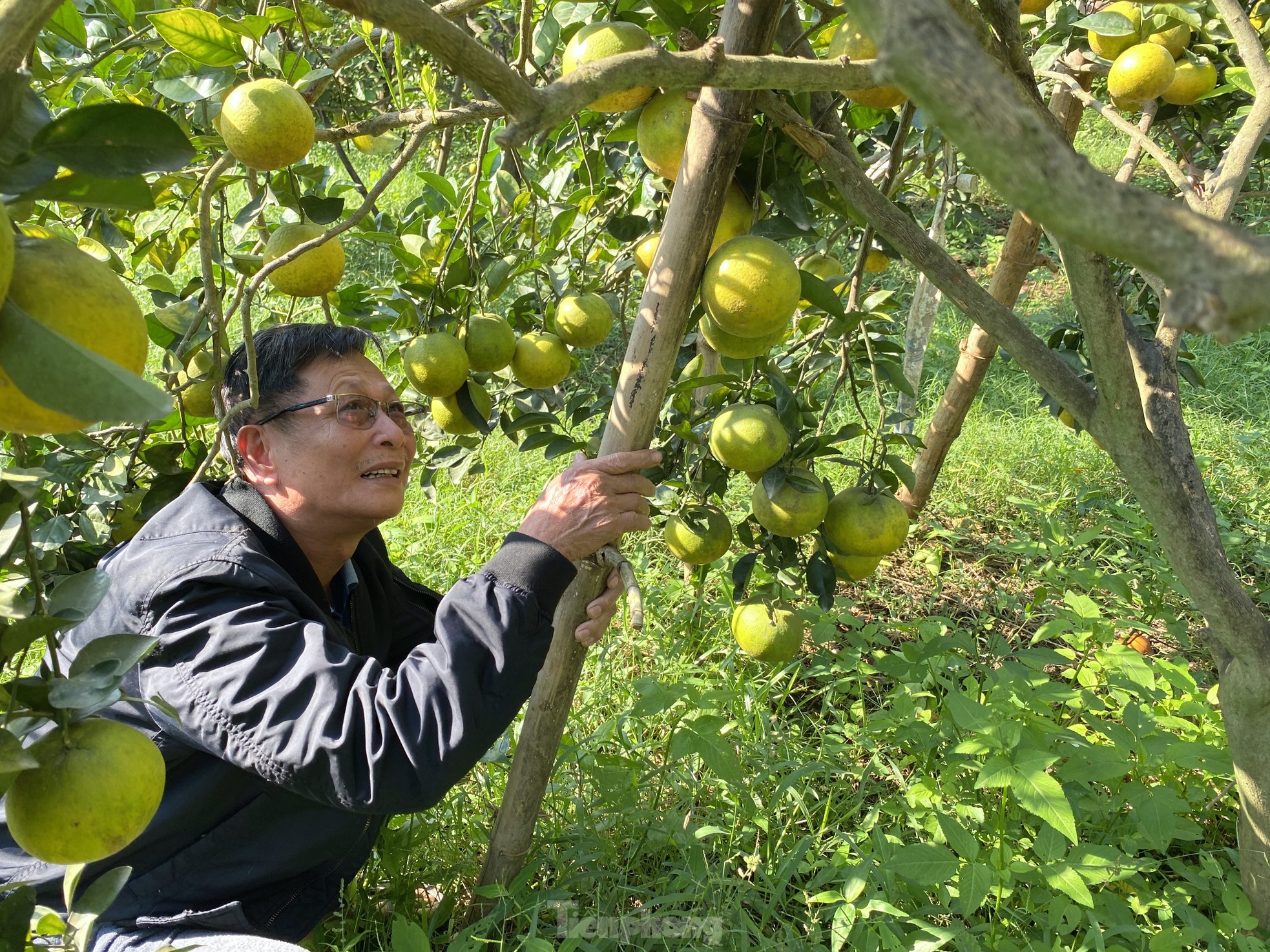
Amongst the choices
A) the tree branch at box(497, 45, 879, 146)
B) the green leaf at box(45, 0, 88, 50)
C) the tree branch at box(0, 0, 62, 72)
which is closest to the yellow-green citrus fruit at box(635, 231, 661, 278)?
the tree branch at box(497, 45, 879, 146)

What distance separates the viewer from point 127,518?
2.07 metres

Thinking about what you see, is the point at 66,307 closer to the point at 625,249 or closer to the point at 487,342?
the point at 487,342

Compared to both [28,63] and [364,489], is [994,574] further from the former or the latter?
[28,63]

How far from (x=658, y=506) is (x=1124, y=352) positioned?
1.03 metres

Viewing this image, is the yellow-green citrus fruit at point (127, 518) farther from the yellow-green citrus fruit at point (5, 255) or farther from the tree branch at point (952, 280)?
the yellow-green citrus fruit at point (5, 255)

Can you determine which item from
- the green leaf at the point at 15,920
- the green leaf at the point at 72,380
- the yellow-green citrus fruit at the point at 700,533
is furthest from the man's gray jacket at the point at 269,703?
the green leaf at the point at 72,380

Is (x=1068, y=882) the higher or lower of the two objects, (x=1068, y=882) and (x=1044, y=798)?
the lower

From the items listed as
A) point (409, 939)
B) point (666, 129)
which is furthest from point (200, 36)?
point (409, 939)

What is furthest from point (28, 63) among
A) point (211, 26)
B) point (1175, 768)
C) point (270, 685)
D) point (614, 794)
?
point (1175, 768)

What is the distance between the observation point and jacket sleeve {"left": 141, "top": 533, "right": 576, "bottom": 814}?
4.44 ft

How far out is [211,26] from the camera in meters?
1.20

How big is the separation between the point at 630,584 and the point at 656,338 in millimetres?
474

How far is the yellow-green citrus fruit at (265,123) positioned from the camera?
3.55ft

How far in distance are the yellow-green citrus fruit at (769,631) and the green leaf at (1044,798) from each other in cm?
53
